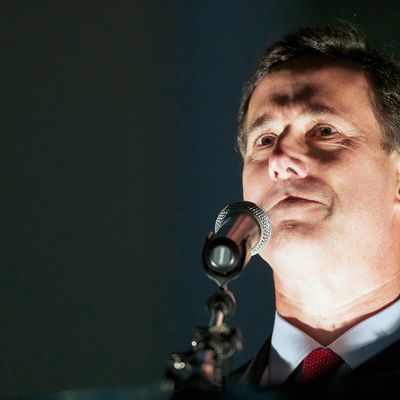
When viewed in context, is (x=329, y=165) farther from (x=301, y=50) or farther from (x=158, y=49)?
(x=158, y=49)

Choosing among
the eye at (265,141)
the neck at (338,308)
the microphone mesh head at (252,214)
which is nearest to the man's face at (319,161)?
the eye at (265,141)

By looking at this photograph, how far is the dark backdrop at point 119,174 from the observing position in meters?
2.51

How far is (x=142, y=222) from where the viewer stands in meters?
2.65

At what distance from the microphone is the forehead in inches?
29.2

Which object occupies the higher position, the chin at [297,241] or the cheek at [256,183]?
the cheek at [256,183]

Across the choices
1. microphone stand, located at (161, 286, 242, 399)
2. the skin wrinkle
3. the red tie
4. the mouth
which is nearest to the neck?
the skin wrinkle

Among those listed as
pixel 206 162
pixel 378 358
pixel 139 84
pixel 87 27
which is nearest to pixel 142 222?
pixel 206 162

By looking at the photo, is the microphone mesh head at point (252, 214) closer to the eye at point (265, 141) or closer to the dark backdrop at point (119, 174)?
the eye at point (265, 141)

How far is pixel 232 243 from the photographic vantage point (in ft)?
4.32

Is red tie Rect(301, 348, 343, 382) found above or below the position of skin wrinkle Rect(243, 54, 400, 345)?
below

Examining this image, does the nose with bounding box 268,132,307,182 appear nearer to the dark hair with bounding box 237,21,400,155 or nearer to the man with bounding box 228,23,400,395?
the man with bounding box 228,23,400,395

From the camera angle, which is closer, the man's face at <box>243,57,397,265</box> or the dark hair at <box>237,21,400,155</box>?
the man's face at <box>243,57,397,265</box>

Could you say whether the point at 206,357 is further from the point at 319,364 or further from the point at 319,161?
the point at 319,161

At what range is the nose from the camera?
195 cm
